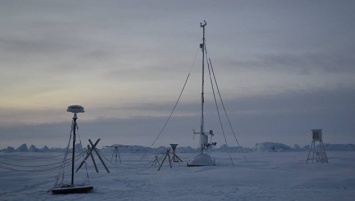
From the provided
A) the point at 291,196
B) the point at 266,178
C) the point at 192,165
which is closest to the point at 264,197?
the point at 291,196

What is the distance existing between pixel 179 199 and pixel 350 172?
13.5m

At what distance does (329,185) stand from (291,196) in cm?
477

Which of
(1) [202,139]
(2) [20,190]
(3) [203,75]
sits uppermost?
(3) [203,75]

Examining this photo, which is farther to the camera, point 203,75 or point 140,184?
point 203,75

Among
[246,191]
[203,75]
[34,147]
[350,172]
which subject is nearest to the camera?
[246,191]

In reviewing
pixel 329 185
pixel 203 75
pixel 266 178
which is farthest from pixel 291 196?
pixel 203 75

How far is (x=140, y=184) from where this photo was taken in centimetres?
2227

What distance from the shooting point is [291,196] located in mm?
17188

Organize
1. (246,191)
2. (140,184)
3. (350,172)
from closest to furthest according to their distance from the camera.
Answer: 1. (246,191)
2. (140,184)
3. (350,172)

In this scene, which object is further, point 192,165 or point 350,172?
point 192,165

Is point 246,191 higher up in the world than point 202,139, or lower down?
lower down

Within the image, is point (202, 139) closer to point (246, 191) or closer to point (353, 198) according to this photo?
point (246, 191)

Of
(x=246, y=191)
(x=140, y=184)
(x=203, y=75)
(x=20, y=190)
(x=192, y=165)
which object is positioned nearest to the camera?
(x=246, y=191)

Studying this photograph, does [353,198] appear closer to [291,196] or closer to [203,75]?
[291,196]
